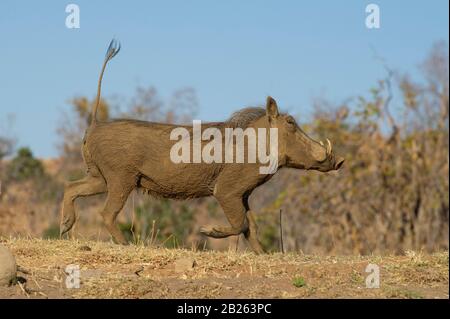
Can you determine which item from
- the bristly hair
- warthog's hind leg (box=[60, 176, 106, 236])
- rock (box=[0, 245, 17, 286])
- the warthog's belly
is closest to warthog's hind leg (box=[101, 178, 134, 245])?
the warthog's belly

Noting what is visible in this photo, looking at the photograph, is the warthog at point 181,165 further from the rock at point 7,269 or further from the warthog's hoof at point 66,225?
the rock at point 7,269

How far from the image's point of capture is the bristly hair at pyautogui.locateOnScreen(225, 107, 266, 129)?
7527 millimetres

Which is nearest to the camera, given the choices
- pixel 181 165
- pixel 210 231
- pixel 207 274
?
pixel 207 274

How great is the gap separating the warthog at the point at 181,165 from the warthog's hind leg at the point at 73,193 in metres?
0.15

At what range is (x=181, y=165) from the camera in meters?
7.43

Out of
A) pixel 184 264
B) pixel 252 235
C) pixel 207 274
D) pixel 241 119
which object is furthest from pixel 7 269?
pixel 241 119

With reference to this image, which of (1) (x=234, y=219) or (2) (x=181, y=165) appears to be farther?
(2) (x=181, y=165)

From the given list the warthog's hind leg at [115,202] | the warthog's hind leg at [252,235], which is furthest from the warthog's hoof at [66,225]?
the warthog's hind leg at [252,235]

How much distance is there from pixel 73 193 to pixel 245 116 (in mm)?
1749

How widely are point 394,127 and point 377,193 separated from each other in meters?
1.32

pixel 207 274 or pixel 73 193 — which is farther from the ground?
pixel 73 193

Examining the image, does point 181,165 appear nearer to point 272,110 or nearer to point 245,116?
point 245,116
